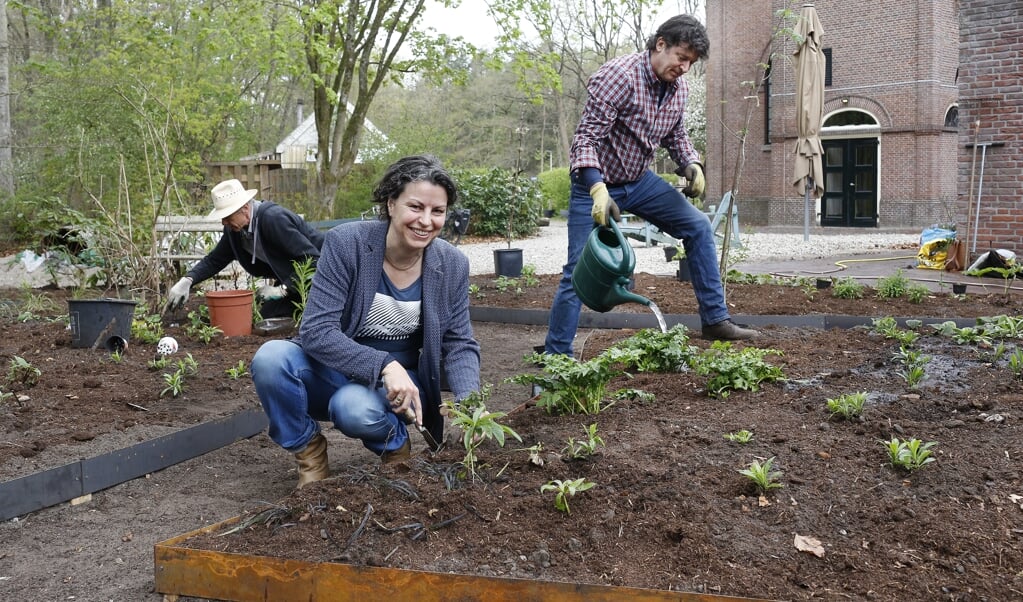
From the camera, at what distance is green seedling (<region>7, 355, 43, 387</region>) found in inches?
183

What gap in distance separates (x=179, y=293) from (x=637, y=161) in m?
2.92

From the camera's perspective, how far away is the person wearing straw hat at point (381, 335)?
10.1 ft

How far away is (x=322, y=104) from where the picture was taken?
16.6 metres

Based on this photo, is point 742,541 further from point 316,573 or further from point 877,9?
point 877,9

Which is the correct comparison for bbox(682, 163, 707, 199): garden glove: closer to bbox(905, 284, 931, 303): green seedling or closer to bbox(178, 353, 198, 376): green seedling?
bbox(905, 284, 931, 303): green seedling

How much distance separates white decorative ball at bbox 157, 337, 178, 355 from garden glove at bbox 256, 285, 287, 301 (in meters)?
1.01

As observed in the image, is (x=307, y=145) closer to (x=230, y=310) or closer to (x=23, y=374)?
(x=230, y=310)

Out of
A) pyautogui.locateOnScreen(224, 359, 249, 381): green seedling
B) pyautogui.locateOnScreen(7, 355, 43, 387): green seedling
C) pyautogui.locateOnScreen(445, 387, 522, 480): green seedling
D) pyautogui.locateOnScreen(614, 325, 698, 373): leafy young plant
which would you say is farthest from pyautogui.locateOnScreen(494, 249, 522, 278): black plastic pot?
pyautogui.locateOnScreen(445, 387, 522, 480): green seedling

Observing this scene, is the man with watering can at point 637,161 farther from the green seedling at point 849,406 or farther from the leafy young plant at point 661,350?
the green seedling at point 849,406

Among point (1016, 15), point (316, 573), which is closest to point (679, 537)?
point (316, 573)

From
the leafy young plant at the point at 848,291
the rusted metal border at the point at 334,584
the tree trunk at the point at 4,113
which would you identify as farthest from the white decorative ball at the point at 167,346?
the tree trunk at the point at 4,113

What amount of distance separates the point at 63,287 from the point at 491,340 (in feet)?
17.0

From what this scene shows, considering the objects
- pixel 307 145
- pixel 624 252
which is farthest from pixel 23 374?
pixel 307 145

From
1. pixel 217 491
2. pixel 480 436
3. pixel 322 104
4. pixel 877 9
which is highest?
pixel 877 9
